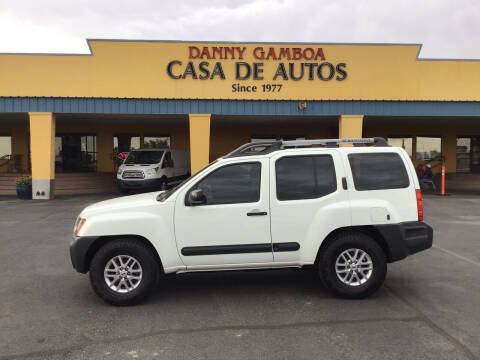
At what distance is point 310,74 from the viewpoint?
17719 mm

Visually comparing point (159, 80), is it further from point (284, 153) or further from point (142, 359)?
point (142, 359)

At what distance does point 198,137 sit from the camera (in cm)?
1728

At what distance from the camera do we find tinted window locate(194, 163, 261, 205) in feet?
16.3

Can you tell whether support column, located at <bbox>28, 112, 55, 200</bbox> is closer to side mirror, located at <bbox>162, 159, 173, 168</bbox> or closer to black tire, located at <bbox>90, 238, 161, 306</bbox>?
side mirror, located at <bbox>162, 159, 173, 168</bbox>

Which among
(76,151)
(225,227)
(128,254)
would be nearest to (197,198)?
(225,227)

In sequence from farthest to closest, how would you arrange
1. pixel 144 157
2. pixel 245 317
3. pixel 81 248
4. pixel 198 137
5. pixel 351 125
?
pixel 144 157, pixel 351 125, pixel 198 137, pixel 81 248, pixel 245 317

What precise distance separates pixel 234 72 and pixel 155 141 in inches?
360

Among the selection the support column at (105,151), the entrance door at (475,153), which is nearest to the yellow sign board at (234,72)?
the support column at (105,151)

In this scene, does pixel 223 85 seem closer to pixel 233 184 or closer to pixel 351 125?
pixel 351 125

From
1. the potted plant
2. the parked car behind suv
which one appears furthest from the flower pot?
the parked car behind suv

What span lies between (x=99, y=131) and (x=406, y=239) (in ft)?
73.6

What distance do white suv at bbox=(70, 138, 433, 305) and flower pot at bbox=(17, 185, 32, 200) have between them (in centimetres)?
1424

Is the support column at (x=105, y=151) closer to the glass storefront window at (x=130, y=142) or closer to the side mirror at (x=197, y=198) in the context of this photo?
the glass storefront window at (x=130, y=142)

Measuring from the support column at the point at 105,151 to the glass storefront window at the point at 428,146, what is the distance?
1908 cm
